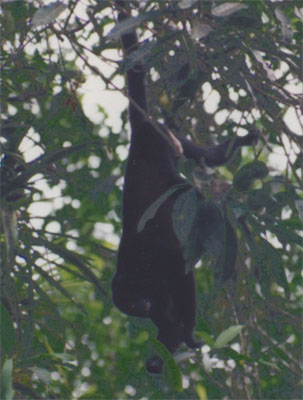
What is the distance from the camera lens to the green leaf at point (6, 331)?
324 centimetres

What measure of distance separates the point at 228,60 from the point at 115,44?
882 millimetres

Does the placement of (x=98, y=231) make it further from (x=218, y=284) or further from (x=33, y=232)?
(x=218, y=284)

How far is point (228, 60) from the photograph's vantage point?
3006 millimetres

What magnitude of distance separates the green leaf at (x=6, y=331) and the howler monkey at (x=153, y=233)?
629mm

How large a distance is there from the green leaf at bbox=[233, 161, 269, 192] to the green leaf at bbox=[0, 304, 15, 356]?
1.09 metres

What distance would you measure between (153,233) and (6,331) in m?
0.78

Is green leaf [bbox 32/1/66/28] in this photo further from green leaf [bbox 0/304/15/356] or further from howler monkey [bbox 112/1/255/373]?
green leaf [bbox 0/304/15/356]

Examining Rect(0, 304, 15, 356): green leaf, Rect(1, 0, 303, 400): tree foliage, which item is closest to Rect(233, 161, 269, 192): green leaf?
Rect(1, 0, 303, 400): tree foliage

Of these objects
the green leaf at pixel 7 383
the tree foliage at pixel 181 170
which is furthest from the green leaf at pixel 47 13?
the green leaf at pixel 7 383

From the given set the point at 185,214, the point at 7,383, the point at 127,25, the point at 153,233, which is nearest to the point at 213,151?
the point at 153,233

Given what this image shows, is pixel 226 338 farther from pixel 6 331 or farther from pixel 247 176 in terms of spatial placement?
pixel 6 331

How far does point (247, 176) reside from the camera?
2.85 m

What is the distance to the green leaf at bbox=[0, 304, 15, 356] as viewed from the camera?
10.6ft

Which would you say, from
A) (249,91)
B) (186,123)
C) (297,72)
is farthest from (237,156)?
(249,91)
